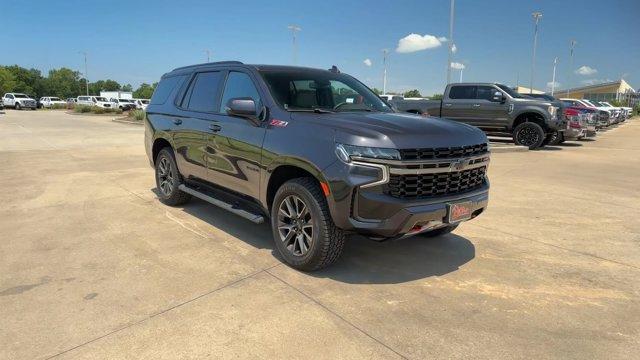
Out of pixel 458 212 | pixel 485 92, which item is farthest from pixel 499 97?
pixel 458 212

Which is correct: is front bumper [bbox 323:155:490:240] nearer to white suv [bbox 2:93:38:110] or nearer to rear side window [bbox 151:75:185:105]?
rear side window [bbox 151:75:185:105]

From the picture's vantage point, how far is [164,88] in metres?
6.55

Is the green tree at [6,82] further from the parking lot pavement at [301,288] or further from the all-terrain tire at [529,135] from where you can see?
the parking lot pavement at [301,288]

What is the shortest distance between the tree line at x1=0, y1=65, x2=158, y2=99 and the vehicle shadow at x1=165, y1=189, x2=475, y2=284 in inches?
4503

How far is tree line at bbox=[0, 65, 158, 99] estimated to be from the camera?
108562 millimetres

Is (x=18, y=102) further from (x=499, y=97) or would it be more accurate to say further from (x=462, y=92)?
(x=499, y=97)

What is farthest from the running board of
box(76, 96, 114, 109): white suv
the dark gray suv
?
box(76, 96, 114, 109): white suv

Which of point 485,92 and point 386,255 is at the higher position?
point 485,92

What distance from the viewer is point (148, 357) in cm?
281

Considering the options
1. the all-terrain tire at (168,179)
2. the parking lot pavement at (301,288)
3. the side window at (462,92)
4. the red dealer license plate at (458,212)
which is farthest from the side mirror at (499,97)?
the red dealer license plate at (458,212)

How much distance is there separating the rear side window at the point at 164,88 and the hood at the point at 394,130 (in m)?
2.79

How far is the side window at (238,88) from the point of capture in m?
4.71

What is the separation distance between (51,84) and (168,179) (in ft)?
490

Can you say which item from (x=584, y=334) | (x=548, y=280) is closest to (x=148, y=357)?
A: (x=584, y=334)
